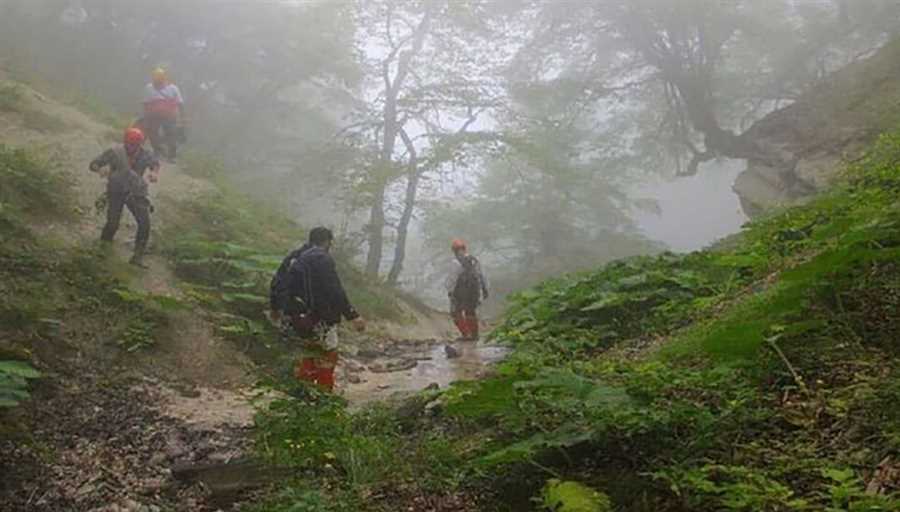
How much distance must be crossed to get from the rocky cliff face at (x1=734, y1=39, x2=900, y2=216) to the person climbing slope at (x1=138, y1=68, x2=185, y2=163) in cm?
1293

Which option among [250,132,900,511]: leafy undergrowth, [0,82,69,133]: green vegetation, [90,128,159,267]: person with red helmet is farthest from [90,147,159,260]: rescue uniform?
[250,132,900,511]: leafy undergrowth

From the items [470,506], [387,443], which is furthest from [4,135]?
[470,506]

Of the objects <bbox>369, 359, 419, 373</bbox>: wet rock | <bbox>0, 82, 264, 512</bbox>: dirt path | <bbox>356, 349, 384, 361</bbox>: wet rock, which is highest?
<bbox>356, 349, 384, 361</bbox>: wet rock

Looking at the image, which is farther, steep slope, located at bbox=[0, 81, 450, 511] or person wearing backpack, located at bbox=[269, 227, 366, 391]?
person wearing backpack, located at bbox=[269, 227, 366, 391]

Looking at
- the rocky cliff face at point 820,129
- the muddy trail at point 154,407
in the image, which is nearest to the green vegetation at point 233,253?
the muddy trail at point 154,407

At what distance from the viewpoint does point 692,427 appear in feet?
11.3

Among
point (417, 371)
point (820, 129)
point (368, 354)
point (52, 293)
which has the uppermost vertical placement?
point (820, 129)

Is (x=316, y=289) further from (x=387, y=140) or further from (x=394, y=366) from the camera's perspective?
(x=387, y=140)

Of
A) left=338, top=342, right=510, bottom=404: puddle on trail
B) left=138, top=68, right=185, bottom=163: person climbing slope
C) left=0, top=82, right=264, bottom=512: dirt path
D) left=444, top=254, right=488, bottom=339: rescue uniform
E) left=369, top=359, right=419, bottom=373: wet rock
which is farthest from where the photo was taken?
left=138, top=68, right=185, bottom=163: person climbing slope

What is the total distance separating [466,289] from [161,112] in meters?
8.11

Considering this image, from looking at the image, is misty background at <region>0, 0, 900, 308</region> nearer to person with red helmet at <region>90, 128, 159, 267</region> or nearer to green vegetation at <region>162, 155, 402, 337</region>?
green vegetation at <region>162, 155, 402, 337</region>

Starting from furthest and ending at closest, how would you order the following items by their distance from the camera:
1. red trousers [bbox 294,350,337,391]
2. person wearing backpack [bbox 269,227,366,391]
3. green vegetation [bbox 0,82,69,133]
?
green vegetation [bbox 0,82,69,133] < person wearing backpack [bbox 269,227,366,391] < red trousers [bbox 294,350,337,391]

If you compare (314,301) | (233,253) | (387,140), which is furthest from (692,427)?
(387,140)

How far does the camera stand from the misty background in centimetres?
1981
